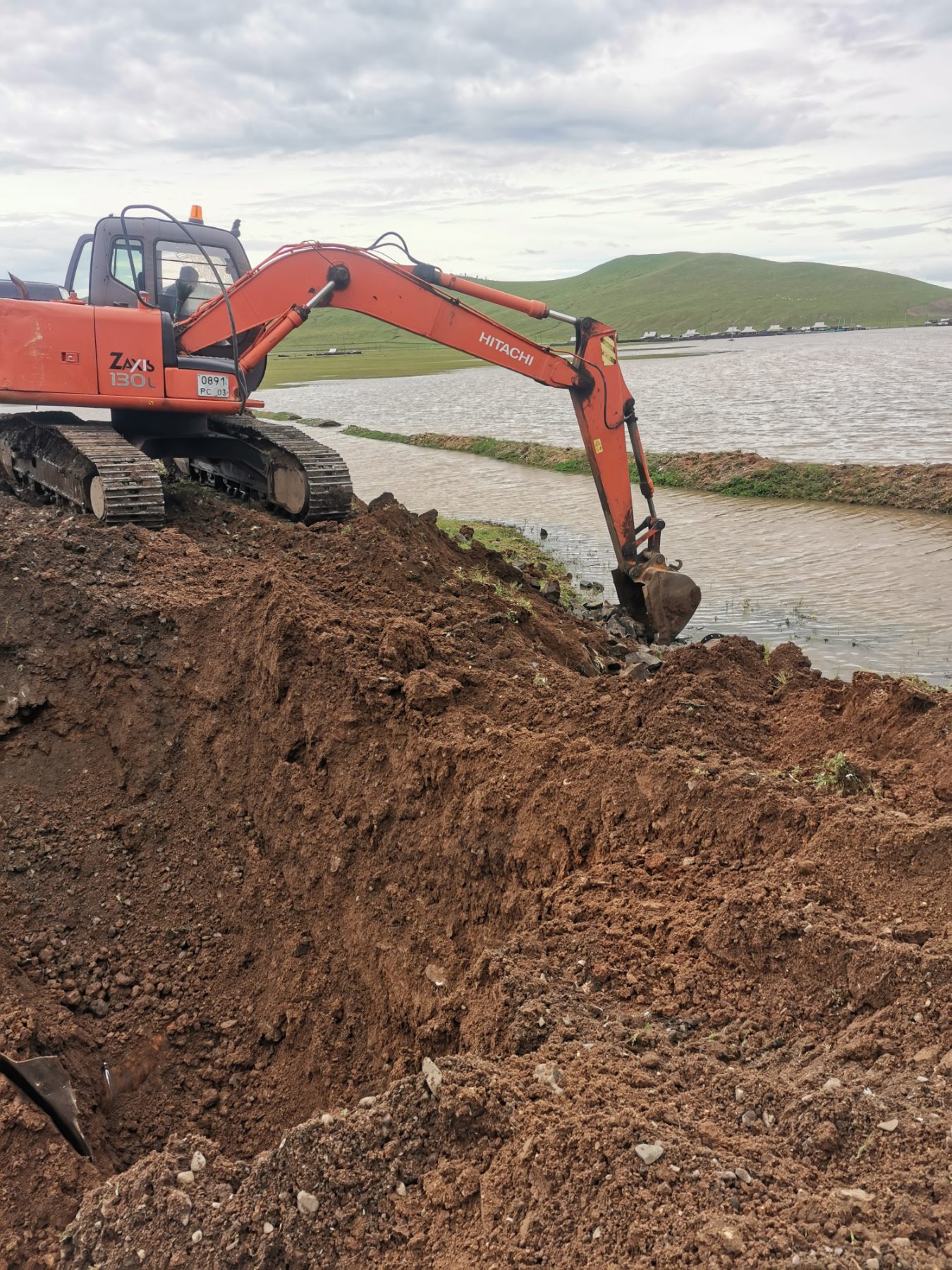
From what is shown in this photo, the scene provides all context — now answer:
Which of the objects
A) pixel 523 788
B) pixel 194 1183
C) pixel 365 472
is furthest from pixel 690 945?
pixel 365 472

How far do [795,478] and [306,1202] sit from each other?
60.7ft

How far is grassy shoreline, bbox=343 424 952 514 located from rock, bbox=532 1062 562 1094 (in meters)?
15.7

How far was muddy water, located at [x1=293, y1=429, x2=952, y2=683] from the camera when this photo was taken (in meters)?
10.3

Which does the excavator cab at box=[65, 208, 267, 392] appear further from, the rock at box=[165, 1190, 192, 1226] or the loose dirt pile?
the rock at box=[165, 1190, 192, 1226]

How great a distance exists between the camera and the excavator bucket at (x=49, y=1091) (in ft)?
11.7

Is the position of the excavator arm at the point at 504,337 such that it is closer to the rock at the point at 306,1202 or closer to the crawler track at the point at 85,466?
the crawler track at the point at 85,466

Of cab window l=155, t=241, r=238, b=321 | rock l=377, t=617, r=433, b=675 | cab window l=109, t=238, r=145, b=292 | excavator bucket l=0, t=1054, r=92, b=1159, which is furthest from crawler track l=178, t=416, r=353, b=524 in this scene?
excavator bucket l=0, t=1054, r=92, b=1159

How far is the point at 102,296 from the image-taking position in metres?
11.4

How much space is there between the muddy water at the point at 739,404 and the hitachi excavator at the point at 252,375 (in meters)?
13.3

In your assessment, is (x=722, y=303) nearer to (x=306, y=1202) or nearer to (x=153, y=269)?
(x=153, y=269)

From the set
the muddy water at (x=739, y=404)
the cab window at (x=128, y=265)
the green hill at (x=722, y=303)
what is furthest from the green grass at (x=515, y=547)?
the green hill at (x=722, y=303)

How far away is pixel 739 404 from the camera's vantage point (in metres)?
36.2

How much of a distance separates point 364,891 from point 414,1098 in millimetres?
1984

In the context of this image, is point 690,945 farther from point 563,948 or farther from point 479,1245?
point 479,1245
